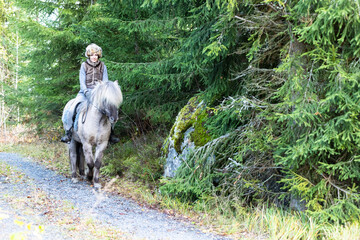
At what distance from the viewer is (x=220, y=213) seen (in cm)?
613

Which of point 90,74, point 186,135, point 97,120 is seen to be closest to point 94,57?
point 90,74

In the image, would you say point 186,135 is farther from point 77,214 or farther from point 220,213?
point 77,214

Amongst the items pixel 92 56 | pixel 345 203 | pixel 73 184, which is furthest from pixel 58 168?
pixel 345 203

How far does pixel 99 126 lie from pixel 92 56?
70.1 inches

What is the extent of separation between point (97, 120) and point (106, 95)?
2.55 feet

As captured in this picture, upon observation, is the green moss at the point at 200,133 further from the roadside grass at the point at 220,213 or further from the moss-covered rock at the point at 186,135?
the roadside grass at the point at 220,213

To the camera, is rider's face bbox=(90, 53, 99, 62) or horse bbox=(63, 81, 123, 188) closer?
horse bbox=(63, 81, 123, 188)

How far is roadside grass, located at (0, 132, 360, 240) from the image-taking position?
472cm

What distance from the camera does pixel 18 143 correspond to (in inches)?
644

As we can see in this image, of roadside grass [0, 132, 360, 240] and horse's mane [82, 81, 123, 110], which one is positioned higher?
horse's mane [82, 81, 123, 110]

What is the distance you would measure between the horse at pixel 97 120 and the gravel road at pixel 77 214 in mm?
724

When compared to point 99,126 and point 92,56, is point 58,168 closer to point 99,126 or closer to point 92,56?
point 99,126

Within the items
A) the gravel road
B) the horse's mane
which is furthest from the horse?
the gravel road

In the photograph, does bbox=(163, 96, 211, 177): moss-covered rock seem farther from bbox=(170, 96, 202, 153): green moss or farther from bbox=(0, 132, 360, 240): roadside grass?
bbox=(0, 132, 360, 240): roadside grass
